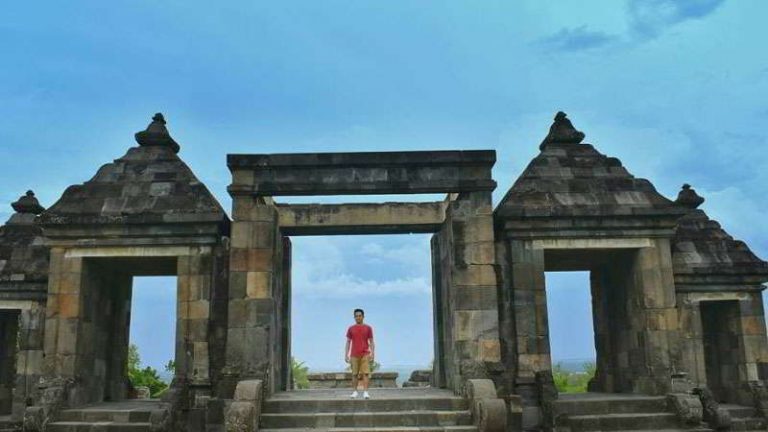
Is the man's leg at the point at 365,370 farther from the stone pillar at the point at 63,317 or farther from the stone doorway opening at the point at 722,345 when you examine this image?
the stone doorway opening at the point at 722,345

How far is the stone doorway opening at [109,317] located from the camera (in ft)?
50.3

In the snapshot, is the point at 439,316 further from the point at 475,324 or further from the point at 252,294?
Result: the point at 252,294

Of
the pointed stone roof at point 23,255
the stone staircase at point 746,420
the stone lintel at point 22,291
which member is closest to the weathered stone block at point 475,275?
the stone staircase at point 746,420

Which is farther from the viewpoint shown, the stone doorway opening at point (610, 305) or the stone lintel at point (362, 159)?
the stone doorway opening at point (610, 305)

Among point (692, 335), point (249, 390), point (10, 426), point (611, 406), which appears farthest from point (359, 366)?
point (692, 335)

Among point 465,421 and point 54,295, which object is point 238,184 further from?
point 465,421

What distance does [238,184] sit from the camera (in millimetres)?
13867

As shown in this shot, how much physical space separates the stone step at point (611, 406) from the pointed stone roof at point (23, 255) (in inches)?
478

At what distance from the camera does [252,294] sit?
13.5 meters

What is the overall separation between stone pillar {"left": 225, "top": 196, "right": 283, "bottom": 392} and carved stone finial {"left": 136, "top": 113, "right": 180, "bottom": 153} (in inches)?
158

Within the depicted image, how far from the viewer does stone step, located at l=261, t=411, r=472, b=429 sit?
37.9 ft

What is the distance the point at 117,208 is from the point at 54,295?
7.25 ft

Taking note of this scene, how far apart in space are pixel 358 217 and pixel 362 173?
1.57 meters

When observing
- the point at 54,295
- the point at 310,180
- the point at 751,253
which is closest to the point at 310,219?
the point at 310,180
